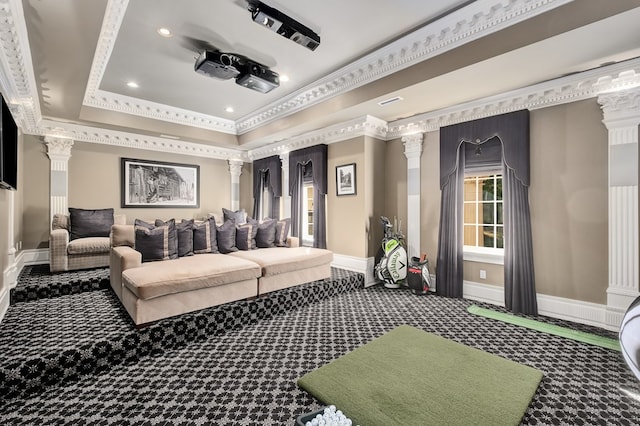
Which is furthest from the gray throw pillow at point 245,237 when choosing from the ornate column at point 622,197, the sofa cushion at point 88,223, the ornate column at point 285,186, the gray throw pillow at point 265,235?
the ornate column at point 622,197

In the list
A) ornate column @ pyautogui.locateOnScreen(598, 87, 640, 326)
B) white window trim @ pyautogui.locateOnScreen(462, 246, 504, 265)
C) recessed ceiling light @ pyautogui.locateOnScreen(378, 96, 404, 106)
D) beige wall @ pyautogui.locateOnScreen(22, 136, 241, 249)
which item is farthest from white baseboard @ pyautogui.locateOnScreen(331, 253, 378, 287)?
beige wall @ pyautogui.locateOnScreen(22, 136, 241, 249)

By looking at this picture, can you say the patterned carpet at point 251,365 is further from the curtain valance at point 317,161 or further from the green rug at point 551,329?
the curtain valance at point 317,161

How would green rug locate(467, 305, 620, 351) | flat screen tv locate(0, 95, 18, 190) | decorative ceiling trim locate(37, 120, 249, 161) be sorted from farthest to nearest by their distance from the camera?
decorative ceiling trim locate(37, 120, 249, 161) < green rug locate(467, 305, 620, 351) < flat screen tv locate(0, 95, 18, 190)

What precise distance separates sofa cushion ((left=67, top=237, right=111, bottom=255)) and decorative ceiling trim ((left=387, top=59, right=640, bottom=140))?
4.75 m

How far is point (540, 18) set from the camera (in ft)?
7.77

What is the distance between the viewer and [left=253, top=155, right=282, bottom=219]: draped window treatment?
20.1 ft

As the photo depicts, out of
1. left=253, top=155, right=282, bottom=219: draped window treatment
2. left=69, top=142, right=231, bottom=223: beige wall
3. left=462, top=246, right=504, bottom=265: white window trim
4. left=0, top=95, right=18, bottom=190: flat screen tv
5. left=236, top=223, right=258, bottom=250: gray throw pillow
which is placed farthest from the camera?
left=253, top=155, right=282, bottom=219: draped window treatment

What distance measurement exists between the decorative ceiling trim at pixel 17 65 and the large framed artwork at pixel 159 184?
5.19 ft

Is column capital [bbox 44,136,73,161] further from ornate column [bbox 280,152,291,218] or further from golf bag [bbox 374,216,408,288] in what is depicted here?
golf bag [bbox 374,216,408,288]

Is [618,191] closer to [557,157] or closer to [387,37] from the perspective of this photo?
[557,157]

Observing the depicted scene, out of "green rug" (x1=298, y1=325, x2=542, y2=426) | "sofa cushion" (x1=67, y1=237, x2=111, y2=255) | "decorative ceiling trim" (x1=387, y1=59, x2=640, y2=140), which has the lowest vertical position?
"green rug" (x1=298, y1=325, x2=542, y2=426)

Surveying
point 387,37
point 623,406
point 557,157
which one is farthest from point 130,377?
point 557,157

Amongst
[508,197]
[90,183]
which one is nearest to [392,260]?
[508,197]

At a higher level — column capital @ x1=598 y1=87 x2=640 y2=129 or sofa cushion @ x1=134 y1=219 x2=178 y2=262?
column capital @ x1=598 y1=87 x2=640 y2=129
